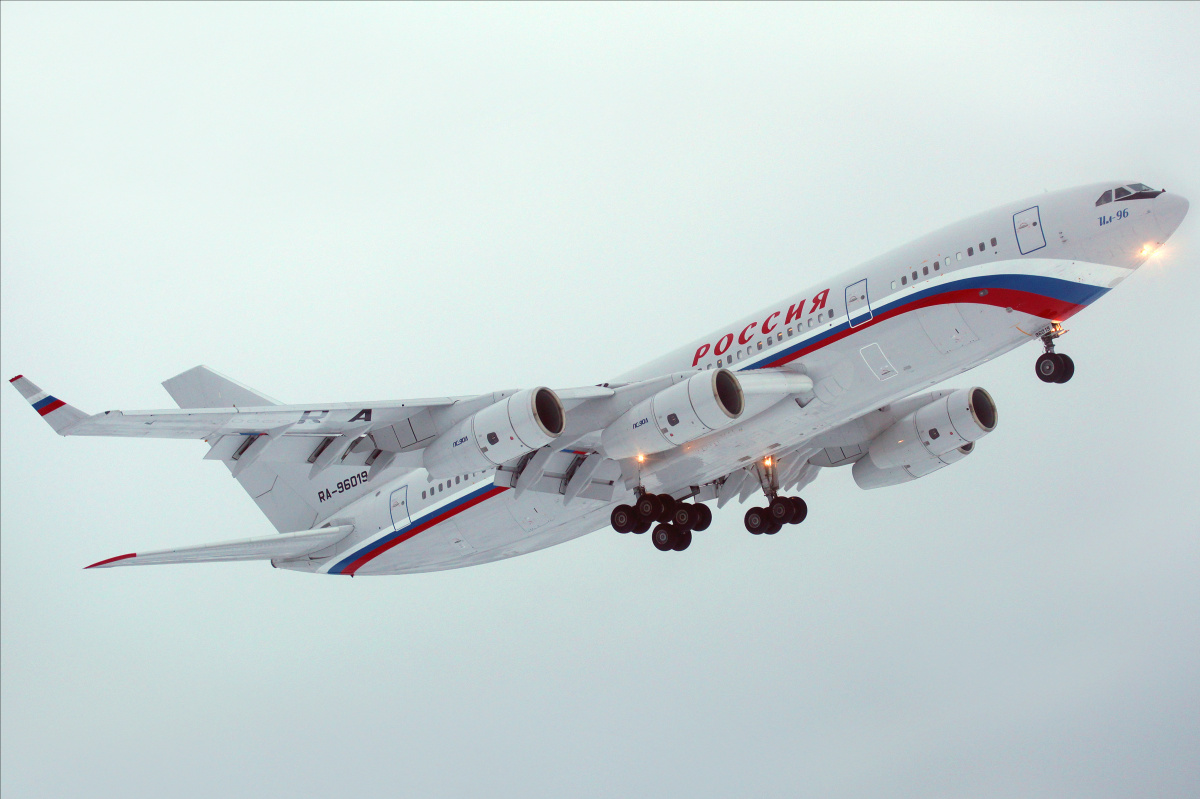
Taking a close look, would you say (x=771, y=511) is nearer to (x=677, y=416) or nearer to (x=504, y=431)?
(x=677, y=416)

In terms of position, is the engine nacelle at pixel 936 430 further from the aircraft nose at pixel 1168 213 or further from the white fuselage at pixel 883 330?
the aircraft nose at pixel 1168 213

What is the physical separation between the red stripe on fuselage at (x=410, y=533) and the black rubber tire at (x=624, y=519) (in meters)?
2.46

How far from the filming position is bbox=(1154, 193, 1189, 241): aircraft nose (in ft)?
62.2

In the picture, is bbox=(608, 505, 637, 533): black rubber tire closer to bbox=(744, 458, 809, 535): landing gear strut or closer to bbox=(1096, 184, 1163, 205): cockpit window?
bbox=(744, 458, 809, 535): landing gear strut

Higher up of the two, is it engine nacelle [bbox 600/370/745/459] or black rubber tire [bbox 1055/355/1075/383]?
black rubber tire [bbox 1055/355/1075/383]

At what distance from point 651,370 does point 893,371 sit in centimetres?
540

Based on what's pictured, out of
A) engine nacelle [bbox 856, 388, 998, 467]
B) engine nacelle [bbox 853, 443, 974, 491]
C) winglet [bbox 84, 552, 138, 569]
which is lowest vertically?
winglet [bbox 84, 552, 138, 569]

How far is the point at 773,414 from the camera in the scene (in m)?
21.6

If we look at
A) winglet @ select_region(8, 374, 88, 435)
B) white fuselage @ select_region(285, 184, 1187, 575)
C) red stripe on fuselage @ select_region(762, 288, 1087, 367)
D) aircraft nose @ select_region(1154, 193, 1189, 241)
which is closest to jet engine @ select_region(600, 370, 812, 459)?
white fuselage @ select_region(285, 184, 1187, 575)

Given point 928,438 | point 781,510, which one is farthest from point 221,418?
point 928,438

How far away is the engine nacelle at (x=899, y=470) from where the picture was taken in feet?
86.0

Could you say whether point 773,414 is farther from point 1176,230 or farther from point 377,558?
point 377,558

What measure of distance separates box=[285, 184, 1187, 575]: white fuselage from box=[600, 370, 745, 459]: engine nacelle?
134cm

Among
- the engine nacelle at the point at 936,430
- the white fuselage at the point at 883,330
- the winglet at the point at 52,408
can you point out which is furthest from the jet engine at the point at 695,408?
the winglet at the point at 52,408
